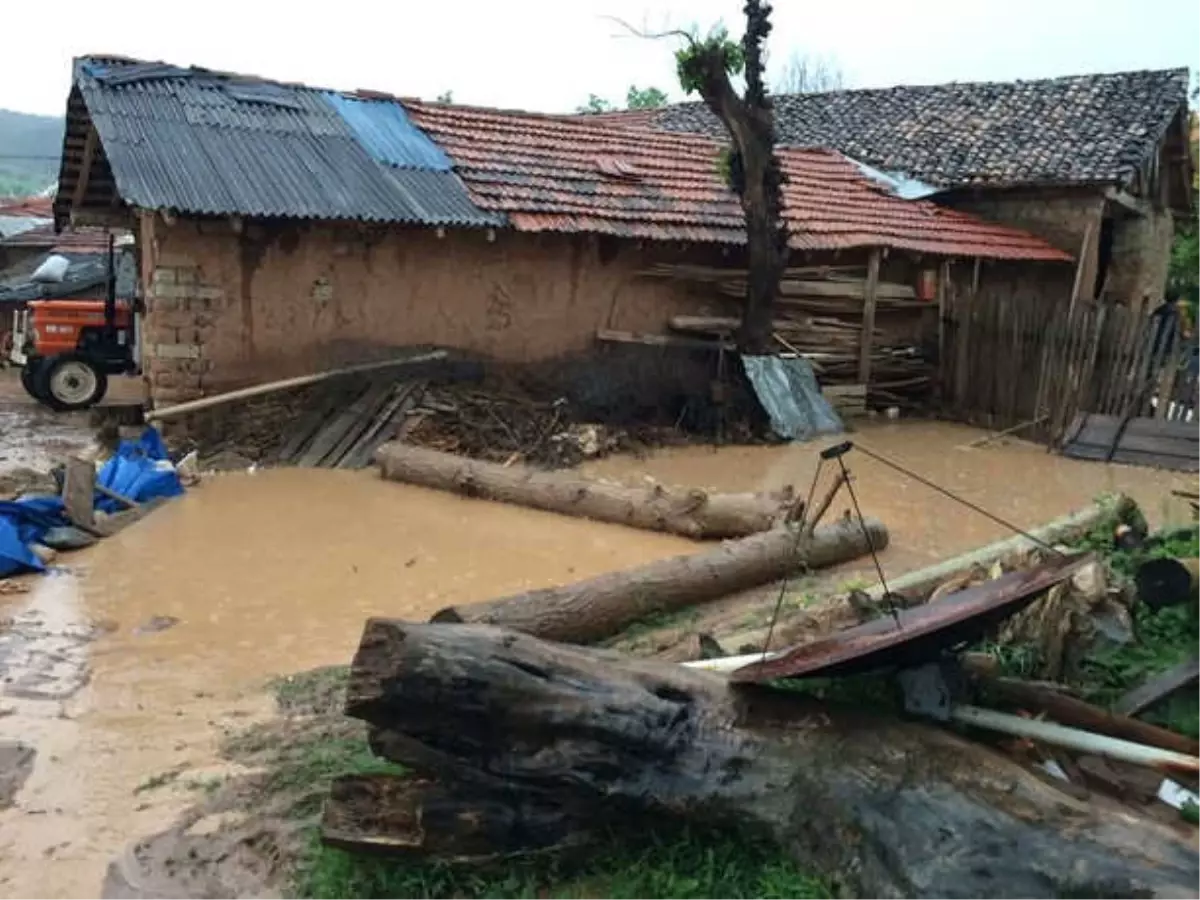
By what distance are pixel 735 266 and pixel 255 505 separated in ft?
23.7

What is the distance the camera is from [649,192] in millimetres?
13672

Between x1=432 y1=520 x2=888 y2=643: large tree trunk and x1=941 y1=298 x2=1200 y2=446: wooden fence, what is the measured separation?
564 centimetres

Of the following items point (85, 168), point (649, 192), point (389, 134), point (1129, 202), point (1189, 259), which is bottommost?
point (1189, 259)

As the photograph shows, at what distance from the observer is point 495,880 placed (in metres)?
3.46

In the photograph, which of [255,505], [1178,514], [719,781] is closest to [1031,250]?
[1178,514]

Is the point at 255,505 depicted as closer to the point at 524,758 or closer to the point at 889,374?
the point at 524,758

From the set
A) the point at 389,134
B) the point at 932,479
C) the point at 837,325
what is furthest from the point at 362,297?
the point at 837,325

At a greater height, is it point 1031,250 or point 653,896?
point 1031,250

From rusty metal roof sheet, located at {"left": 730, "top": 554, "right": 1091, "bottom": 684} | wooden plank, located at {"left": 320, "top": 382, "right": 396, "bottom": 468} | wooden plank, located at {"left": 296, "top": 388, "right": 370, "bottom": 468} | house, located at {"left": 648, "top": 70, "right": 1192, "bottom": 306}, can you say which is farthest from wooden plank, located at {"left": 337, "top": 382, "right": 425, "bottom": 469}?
house, located at {"left": 648, "top": 70, "right": 1192, "bottom": 306}

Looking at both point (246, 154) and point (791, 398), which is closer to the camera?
point (246, 154)

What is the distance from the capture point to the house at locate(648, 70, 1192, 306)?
16.7 metres

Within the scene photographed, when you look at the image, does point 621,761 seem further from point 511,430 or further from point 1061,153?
point 1061,153

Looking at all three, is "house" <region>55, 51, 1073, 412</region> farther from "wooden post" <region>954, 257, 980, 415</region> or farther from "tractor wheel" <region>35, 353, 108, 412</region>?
"tractor wheel" <region>35, 353, 108, 412</region>

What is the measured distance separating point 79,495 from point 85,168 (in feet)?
21.7
